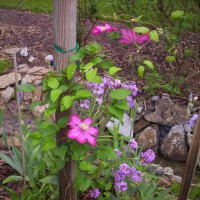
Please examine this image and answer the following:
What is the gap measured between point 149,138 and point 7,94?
4.87ft

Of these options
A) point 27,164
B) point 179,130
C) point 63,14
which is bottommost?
point 179,130

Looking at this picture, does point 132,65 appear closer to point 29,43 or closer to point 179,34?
point 179,34

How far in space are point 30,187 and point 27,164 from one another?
0.16 m

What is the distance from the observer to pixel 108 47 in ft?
15.2

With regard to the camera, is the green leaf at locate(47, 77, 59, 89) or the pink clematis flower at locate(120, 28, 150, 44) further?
the pink clematis flower at locate(120, 28, 150, 44)

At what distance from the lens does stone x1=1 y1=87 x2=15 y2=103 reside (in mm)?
3746

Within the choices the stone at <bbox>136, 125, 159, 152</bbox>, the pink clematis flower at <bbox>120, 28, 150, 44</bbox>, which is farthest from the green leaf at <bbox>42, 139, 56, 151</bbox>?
the stone at <bbox>136, 125, 159, 152</bbox>

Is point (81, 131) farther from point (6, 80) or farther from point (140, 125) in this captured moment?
point (6, 80)

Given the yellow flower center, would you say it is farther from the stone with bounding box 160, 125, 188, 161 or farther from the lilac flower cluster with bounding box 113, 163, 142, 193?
the stone with bounding box 160, 125, 188, 161

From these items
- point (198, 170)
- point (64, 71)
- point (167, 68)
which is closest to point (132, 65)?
point (167, 68)

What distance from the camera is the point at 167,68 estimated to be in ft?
14.1

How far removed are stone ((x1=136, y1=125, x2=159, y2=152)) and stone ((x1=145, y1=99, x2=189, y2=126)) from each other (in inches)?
4.3

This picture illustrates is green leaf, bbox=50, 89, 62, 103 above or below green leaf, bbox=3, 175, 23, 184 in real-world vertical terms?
above

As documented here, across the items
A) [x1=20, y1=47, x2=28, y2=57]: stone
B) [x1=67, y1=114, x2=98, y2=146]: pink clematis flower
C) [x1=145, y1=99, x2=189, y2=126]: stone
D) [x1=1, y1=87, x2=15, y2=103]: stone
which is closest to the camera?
[x1=67, y1=114, x2=98, y2=146]: pink clematis flower
